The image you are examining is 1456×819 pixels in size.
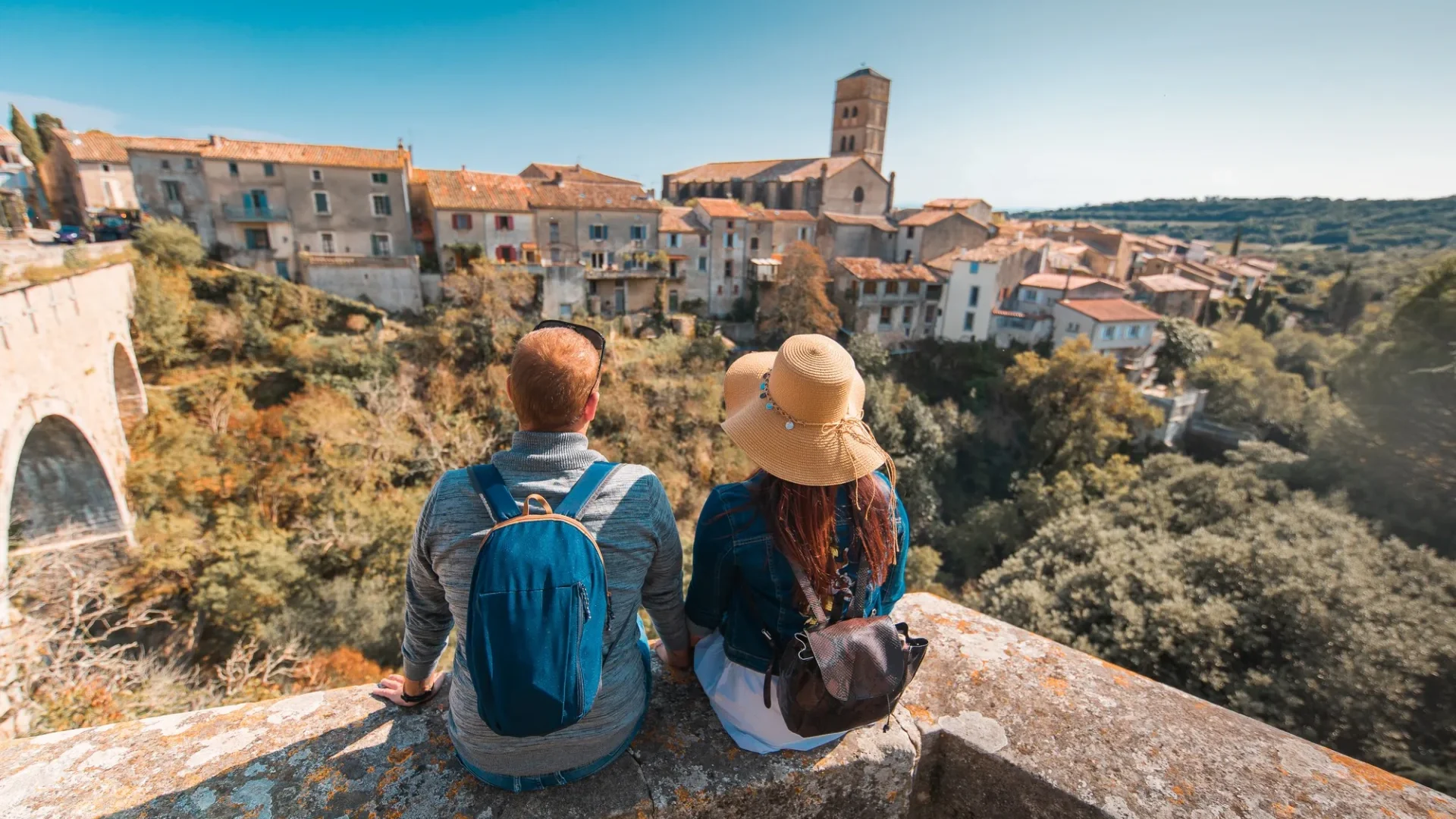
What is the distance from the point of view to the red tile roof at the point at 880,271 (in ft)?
104

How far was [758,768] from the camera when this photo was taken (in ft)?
6.25

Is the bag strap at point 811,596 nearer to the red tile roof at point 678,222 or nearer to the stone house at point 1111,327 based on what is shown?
the red tile roof at point 678,222

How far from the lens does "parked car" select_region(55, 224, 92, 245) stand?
22844mm

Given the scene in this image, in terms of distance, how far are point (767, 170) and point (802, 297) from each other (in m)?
17.2

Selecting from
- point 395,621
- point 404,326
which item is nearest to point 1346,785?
point 395,621

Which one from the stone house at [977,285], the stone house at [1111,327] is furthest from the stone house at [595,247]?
the stone house at [1111,327]

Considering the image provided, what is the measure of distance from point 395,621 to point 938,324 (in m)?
29.4

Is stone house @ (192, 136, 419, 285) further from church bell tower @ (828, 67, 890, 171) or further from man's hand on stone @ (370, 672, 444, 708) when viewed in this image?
church bell tower @ (828, 67, 890, 171)

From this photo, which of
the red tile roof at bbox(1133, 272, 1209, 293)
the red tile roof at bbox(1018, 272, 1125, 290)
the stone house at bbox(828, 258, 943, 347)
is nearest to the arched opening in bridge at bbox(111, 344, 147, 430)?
the stone house at bbox(828, 258, 943, 347)

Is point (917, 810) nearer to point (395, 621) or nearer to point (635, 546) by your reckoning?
point (635, 546)

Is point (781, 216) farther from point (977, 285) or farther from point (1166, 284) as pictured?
point (1166, 284)

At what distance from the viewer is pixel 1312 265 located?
7388cm

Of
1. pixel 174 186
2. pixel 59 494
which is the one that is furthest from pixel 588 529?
pixel 174 186

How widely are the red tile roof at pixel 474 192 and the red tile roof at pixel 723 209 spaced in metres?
9.20
